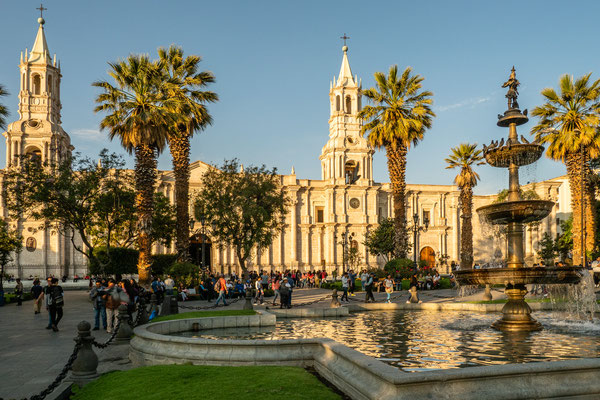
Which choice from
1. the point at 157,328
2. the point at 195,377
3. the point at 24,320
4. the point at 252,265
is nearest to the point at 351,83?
the point at 252,265

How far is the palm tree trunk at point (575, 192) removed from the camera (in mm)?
26688

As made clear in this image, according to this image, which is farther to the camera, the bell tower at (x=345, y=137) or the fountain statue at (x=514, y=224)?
the bell tower at (x=345, y=137)

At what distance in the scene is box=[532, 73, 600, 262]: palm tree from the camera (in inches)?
1054

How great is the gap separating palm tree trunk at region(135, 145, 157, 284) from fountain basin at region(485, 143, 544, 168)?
16.0 metres

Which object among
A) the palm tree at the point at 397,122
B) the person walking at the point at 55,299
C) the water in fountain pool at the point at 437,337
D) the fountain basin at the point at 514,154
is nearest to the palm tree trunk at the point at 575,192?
the palm tree at the point at 397,122

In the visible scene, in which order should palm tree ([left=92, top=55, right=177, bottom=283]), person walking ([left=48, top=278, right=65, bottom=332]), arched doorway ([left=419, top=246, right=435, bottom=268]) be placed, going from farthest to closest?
1. arched doorway ([left=419, top=246, right=435, bottom=268])
2. palm tree ([left=92, top=55, right=177, bottom=283])
3. person walking ([left=48, top=278, right=65, bottom=332])

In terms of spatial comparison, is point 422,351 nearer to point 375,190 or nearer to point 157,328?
point 157,328

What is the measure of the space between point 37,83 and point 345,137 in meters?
30.0

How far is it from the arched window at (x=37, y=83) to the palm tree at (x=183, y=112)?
26.4 meters

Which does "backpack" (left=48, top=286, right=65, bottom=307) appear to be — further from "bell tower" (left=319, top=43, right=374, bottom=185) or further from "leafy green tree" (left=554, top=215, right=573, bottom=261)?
→ "leafy green tree" (left=554, top=215, right=573, bottom=261)

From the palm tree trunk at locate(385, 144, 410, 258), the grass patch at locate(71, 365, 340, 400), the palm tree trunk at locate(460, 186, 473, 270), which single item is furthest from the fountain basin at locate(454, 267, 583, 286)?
the palm tree trunk at locate(460, 186, 473, 270)

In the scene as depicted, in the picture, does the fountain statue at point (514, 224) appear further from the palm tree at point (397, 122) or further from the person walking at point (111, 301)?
the palm tree at point (397, 122)

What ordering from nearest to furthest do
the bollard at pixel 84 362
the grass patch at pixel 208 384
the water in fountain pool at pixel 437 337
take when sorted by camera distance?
1. the grass patch at pixel 208 384
2. the bollard at pixel 84 362
3. the water in fountain pool at pixel 437 337

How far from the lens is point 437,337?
32.4 ft
